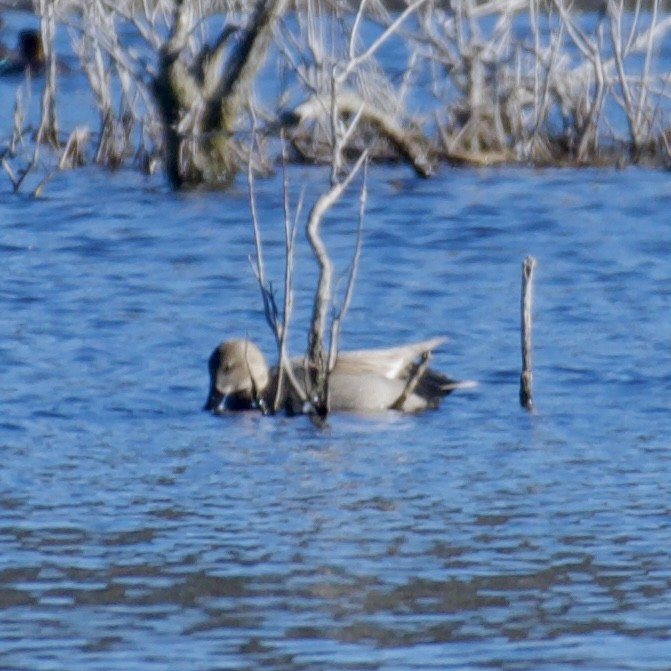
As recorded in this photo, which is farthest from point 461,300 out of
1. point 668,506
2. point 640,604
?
point 640,604

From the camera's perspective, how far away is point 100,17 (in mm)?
15469

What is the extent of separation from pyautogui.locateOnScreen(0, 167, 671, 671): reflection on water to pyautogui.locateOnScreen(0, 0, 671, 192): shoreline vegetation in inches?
70.7

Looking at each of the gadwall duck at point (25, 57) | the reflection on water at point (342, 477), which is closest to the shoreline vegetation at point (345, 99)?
the reflection on water at point (342, 477)

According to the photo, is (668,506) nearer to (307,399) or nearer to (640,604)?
(640,604)

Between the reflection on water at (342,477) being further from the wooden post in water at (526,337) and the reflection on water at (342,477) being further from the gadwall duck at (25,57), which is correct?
the gadwall duck at (25,57)

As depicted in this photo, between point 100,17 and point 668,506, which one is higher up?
point 100,17

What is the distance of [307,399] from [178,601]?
113 inches

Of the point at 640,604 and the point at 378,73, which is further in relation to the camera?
the point at 378,73

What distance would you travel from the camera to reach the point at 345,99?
49.3 feet

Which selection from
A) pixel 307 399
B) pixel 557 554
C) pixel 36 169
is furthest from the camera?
pixel 36 169

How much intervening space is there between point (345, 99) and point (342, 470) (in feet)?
25.4

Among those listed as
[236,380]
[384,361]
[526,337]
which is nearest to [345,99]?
[384,361]

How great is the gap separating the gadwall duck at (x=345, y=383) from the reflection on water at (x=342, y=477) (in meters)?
0.11

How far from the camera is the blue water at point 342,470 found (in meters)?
5.55
